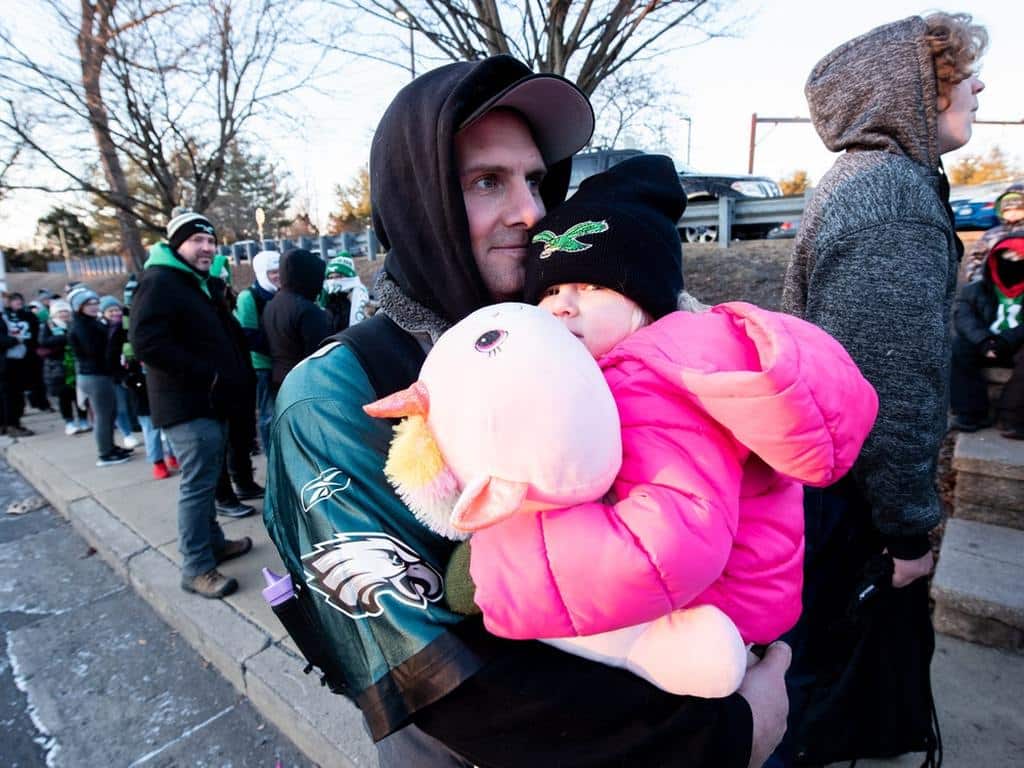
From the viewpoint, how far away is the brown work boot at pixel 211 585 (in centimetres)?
341

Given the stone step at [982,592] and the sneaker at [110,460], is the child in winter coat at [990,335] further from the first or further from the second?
the sneaker at [110,460]

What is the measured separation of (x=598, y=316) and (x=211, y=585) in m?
3.31

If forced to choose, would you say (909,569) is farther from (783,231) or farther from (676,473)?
(783,231)

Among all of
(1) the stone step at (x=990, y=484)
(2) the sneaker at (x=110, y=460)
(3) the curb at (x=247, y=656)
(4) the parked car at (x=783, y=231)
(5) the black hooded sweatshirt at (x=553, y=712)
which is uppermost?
(4) the parked car at (x=783, y=231)

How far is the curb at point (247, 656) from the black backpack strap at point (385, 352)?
1883 millimetres

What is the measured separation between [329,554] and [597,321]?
0.68m

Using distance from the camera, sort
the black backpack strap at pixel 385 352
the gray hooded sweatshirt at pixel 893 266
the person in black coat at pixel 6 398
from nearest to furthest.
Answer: the black backpack strap at pixel 385 352, the gray hooded sweatshirt at pixel 893 266, the person in black coat at pixel 6 398

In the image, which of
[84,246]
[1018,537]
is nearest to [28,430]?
[1018,537]

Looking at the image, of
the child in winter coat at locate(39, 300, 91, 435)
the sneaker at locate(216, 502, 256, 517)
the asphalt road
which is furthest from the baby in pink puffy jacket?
the child in winter coat at locate(39, 300, 91, 435)

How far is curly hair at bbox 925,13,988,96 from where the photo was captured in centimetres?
153

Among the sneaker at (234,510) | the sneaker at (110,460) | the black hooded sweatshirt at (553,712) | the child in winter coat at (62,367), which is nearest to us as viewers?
the black hooded sweatshirt at (553,712)

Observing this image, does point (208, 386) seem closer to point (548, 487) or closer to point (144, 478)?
point (144, 478)

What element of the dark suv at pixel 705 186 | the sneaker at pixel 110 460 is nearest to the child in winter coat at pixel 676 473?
the sneaker at pixel 110 460

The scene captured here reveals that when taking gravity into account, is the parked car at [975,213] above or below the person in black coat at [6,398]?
above
